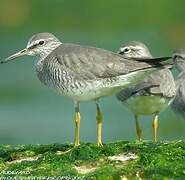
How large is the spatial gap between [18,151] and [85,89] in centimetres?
122

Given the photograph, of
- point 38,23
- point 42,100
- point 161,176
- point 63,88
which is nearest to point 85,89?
point 63,88

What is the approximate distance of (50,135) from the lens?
20.3 meters

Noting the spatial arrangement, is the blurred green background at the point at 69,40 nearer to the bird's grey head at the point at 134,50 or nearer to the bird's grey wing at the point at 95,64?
the bird's grey head at the point at 134,50

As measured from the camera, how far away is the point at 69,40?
31312mm

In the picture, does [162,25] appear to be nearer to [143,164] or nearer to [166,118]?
[166,118]

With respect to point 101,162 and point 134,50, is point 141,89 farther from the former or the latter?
point 101,162

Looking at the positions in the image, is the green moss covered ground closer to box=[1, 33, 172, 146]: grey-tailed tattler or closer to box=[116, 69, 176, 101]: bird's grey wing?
box=[1, 33, 172, 146]: grey-tailed tattler

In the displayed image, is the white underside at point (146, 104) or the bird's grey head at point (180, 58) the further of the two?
the bird's grey head at point (180, 58)

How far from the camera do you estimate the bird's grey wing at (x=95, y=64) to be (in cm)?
1086

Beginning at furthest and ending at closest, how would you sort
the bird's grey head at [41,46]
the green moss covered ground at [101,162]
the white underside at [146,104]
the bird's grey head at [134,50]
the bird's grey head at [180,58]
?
1. the bird's grey head at [180,58]
2. the bird's grey head at [134,50]
3. the white underside at [146,104]
4. the bird's grey head at [41,46]
5. the green moss covered ground at [101,162]

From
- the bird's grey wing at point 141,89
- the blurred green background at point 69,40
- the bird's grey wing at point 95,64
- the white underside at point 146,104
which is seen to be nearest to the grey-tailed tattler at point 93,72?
the bird's grey wing at point 95,64

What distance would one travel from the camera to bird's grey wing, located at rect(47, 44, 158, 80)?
10.9 meters

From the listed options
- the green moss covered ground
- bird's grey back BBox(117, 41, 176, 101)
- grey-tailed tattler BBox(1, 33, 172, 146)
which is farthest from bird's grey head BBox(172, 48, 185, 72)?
the green moss covered ground

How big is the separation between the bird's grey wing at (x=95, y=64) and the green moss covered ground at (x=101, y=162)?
958mm
